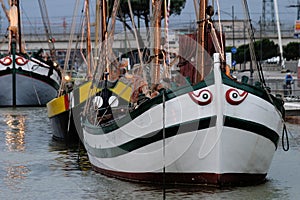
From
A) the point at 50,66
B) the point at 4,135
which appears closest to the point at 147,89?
the point at 4,135

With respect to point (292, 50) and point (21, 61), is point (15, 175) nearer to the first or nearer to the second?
point (21, 61)

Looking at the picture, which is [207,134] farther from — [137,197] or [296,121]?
[296,121]

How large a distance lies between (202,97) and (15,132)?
56.3 ft

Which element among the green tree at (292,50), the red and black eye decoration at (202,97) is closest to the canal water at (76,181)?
the red and black eye decoration at (202,97)

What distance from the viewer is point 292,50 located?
337ft

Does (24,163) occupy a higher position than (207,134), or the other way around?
(207,134)

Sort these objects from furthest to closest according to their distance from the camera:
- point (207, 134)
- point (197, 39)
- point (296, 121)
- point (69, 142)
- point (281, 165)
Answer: point (296, 121) < point (69, 142) < point (281, 165) < point (197, 39) < point (207, 134)

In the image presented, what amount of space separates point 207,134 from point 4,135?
1603 centimetres

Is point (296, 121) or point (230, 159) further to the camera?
point (296, 121)

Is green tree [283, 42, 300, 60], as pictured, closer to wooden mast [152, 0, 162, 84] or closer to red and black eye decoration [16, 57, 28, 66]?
red and black eye decoration [16, 57, 28, 66]

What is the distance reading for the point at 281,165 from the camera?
72.4 feet

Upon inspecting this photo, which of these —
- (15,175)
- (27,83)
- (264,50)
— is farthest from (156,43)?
(264,50)

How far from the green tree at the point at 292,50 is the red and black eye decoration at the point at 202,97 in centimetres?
8549

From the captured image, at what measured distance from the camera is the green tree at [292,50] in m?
102
